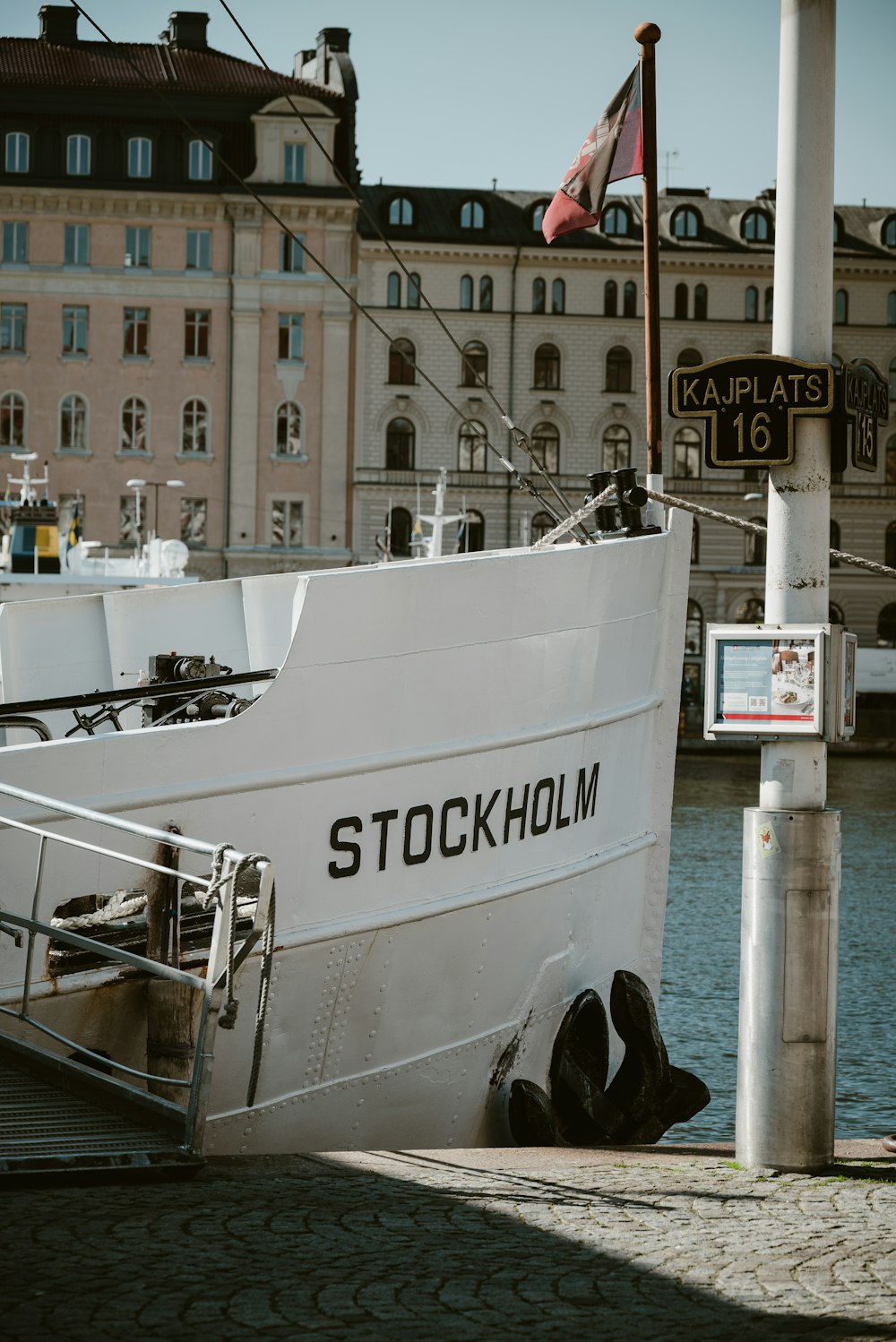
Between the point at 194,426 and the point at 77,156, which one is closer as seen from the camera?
the point at 77,156

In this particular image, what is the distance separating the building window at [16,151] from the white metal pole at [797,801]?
183 feet

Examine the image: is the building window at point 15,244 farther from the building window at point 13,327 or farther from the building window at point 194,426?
the building window at point 194,426

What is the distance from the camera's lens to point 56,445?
5800 cm

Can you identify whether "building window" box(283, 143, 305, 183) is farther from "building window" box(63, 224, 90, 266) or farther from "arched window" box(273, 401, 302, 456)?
"arched window" box(273, 401, 302, 456)

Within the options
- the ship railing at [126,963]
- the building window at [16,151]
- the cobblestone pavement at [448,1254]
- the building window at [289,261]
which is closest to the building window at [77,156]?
the building window at [16,151]

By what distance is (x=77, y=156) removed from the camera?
57.7 meters

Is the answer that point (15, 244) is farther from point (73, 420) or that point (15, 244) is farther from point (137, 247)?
point (73, 420)

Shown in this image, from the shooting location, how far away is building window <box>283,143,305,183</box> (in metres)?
56.5

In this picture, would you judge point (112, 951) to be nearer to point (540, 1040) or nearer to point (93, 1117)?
point (93, 1117)

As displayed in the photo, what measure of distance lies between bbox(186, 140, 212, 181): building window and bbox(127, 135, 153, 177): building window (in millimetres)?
1356

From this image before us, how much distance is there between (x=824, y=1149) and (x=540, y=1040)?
2809 millimetres

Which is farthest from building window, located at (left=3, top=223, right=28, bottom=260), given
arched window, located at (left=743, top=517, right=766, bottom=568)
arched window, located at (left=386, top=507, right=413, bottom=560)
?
arched window, located at (left=743, top=517, right=766, bottom=568)

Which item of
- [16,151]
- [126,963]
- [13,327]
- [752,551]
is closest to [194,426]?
[13,327]

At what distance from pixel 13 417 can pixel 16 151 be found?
28.6 feet
